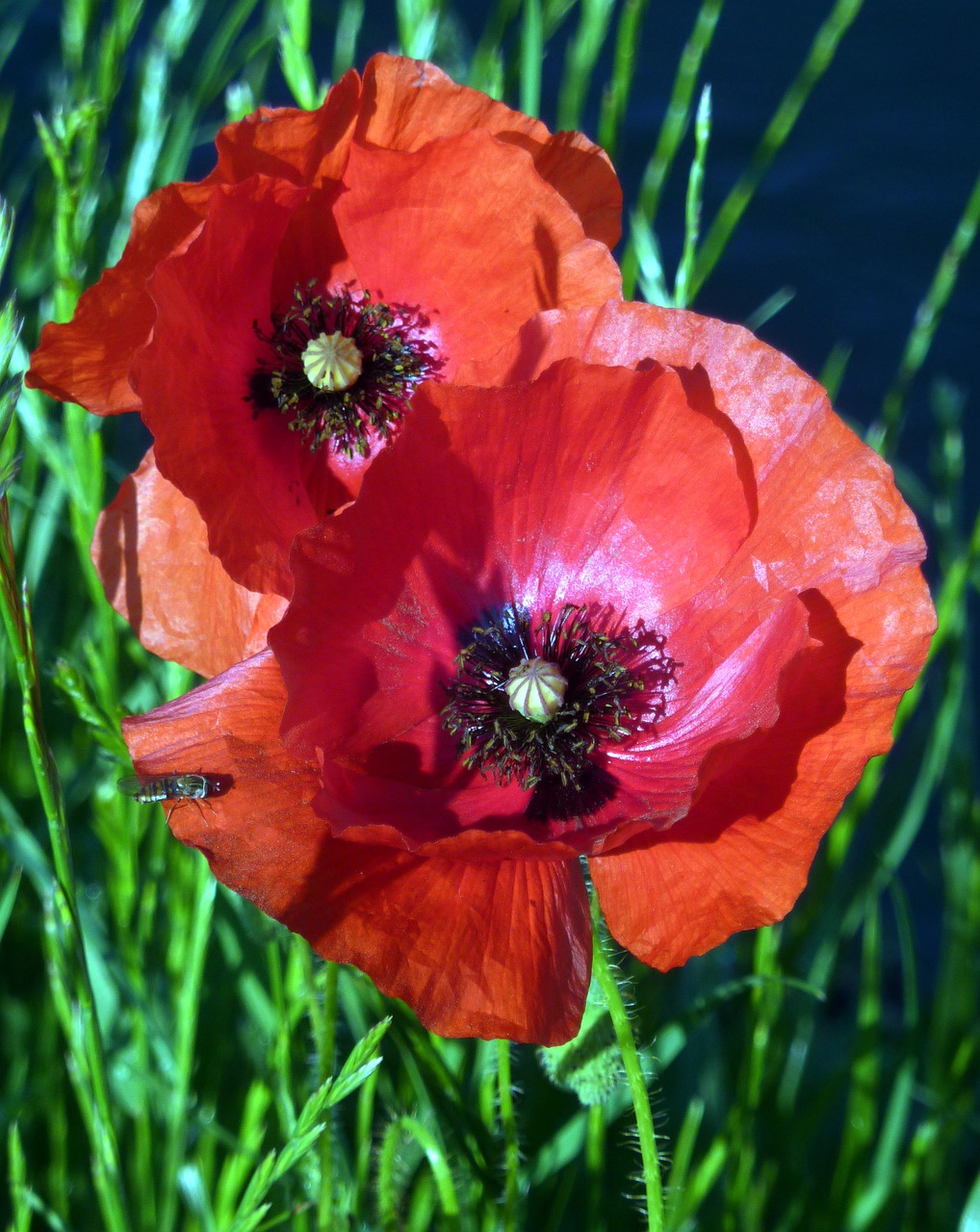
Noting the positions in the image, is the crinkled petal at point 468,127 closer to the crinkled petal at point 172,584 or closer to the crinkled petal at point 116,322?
the crinkled petal at point 116,322

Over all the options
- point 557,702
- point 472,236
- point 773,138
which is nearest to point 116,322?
point 472,236

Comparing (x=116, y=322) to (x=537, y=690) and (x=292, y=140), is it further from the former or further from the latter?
(x=537, y=690)

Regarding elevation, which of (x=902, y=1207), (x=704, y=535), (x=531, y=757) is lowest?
(x=902, y=1207)

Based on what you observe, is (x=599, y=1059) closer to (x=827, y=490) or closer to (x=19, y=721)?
(x=827, y=490)

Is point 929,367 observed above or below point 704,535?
above

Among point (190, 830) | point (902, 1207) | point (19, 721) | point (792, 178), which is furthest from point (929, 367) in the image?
point (190, 830)

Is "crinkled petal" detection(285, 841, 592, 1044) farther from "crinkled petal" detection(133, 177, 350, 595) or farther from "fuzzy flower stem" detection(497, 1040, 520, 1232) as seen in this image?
"crinkled petal" detection(133, 177, 350, 595)
